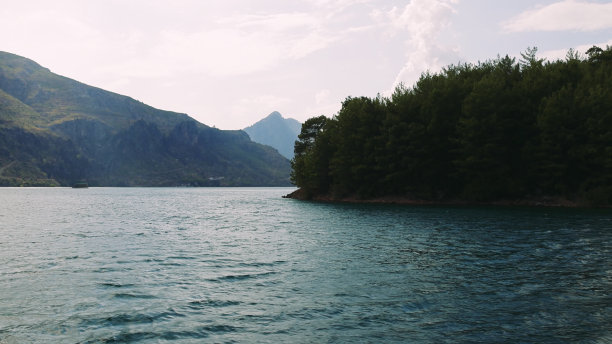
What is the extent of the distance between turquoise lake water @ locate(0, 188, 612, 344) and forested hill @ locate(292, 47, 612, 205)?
135 ft

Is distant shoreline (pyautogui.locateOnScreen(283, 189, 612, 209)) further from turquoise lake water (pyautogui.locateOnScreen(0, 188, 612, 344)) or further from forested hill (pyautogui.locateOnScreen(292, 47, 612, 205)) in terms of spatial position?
turquoise lake water (pyautogui.locateOnScreen(0, 188, 612, 344))

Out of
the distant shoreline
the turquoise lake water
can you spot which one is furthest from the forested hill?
the turquoise lake water

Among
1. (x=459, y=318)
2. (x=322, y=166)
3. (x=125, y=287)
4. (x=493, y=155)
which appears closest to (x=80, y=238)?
(x=125, y=287)

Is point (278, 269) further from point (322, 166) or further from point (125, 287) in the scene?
point (322, 166)

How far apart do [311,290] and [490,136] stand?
70.3m

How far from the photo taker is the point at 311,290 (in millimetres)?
18469

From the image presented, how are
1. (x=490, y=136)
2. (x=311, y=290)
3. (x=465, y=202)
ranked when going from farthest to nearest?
(x=465, y=202), (x=490, y=136), (x=311, y=290)

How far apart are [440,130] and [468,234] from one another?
5216cm

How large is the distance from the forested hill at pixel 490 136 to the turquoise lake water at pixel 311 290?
41199 millimetres

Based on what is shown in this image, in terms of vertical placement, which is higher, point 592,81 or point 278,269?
point 592,81

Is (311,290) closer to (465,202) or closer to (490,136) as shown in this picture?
(490,136)

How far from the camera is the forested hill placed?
70.1 meters

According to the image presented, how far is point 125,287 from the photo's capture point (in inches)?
765

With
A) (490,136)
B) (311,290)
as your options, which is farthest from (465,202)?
(311,290)
